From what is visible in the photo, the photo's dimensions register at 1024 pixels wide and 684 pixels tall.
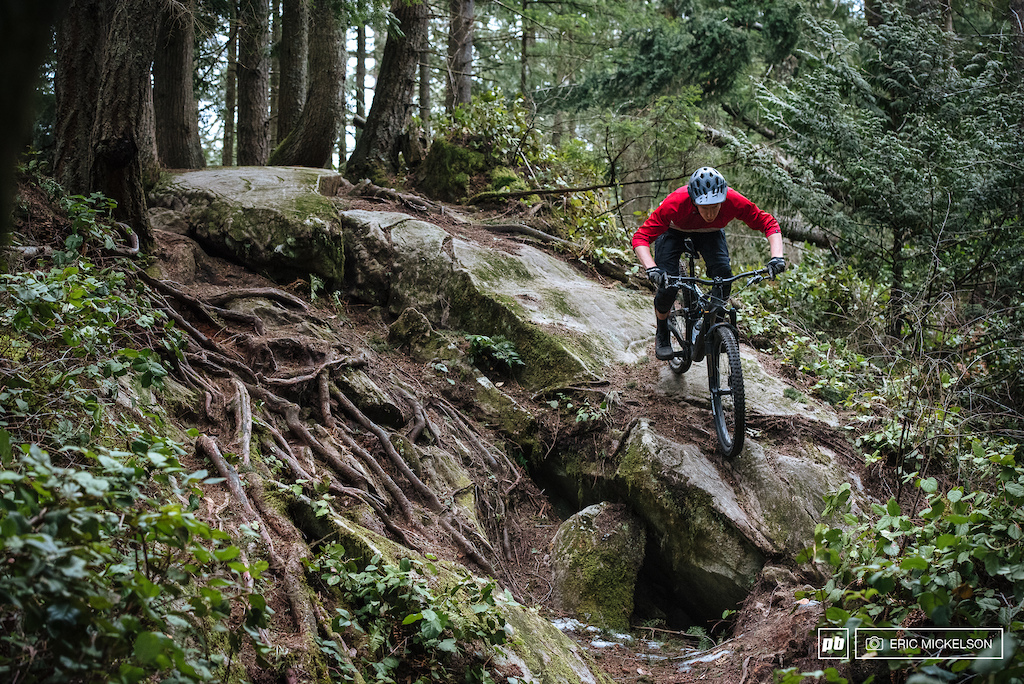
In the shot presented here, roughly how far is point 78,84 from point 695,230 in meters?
5.27

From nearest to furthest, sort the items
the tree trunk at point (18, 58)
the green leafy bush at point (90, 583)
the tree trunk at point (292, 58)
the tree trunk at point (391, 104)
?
the tree trunk at point (18, 58)
the green leafy bush at point (90, 583)
the tree trunk at point (391, 104)
the tree trunk at point (292, 58)

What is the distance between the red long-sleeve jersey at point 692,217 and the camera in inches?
211

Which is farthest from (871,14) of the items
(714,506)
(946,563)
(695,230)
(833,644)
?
(833,644)

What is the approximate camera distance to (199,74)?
11234mm

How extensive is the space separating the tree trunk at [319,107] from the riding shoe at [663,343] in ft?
20.7

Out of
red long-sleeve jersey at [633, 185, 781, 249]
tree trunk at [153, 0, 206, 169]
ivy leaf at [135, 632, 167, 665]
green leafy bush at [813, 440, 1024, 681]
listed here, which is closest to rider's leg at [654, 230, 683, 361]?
red long-sleeve jersey at [633, 185, 781, 249]

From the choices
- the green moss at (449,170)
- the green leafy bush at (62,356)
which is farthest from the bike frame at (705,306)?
the green moss at (449,170)

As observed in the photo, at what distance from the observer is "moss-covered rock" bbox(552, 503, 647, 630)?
15.8ft

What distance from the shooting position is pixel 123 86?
14.9 ft

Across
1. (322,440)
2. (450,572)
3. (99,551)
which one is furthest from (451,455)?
(99,551)

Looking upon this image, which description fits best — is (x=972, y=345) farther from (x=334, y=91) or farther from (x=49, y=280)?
(x=334, y=91)

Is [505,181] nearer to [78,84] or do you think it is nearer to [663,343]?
[663,343]

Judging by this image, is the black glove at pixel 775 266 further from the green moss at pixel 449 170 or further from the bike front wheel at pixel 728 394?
the green moss at pixel 449 170

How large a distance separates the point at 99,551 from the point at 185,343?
108 inches
